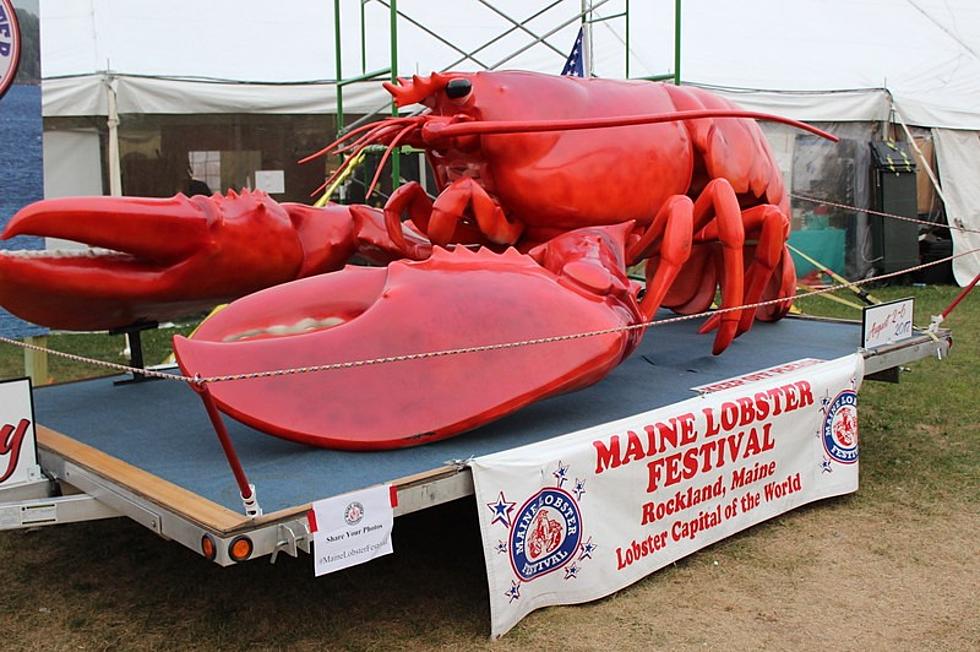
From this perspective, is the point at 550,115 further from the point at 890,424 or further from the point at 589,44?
the point at 589,44

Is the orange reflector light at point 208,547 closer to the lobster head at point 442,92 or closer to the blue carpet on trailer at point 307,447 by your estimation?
the blue carpet on trailer at point 307,447

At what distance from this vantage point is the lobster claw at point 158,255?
325 cm

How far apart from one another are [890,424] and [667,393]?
2282mm

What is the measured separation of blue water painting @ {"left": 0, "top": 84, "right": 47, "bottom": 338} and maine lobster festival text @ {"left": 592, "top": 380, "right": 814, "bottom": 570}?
263 centimetres

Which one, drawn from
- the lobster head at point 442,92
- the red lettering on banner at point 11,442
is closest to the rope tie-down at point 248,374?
the red lettering on banner at point 11,442

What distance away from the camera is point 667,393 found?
4062 mm

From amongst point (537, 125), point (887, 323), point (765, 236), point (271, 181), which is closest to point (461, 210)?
point (537, 125)

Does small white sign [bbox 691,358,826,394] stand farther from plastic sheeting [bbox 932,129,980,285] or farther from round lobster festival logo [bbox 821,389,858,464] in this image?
plastic sheeting [bbox 932,129,980,285]

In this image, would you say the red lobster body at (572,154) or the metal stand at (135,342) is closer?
the red lobster body at (572,154)

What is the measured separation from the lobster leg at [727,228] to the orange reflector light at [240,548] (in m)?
2.46

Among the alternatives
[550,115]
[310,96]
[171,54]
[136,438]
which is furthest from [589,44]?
[136,438]

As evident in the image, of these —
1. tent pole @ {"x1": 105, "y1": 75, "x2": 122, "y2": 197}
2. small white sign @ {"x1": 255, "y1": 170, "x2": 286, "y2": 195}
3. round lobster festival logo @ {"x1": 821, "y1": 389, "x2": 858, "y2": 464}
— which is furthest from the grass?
small white sign @ {"x1": 255, "y1": 170, "x2": 286, "y2": 195}

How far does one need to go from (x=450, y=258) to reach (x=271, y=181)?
7.32 metres

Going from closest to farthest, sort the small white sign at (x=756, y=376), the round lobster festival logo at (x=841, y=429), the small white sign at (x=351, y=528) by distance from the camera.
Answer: the small white sign at (x=351, y=528), the small white sign at (x=756, y=376), the round lobster festival logo at (x=841, y=429)
